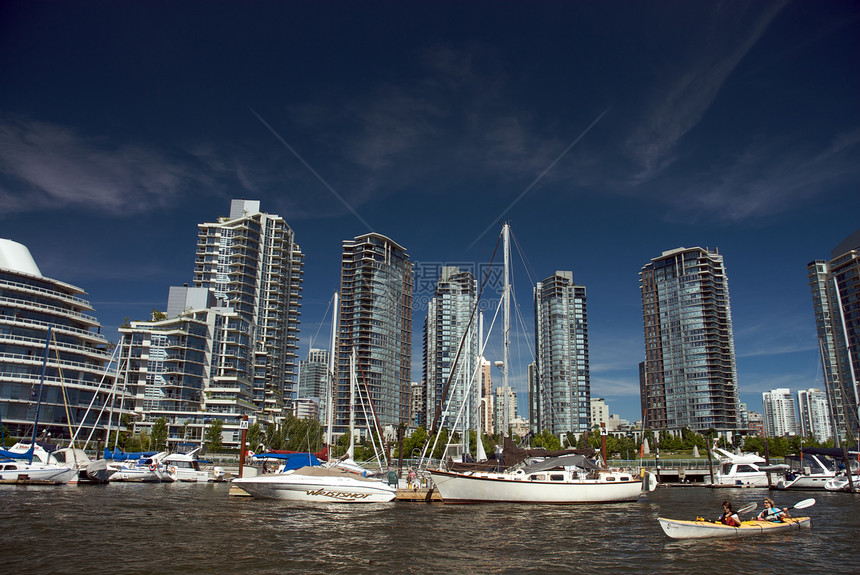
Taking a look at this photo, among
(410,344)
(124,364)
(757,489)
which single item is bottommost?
(757,489)

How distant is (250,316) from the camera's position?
15400cm

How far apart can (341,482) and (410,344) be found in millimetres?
141761

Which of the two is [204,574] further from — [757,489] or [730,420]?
[730,420]

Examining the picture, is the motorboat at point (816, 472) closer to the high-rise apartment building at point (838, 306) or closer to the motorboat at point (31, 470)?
the high-rise apartment building at point (838, 306)

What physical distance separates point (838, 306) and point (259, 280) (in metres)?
148

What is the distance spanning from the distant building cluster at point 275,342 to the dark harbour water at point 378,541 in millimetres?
64161

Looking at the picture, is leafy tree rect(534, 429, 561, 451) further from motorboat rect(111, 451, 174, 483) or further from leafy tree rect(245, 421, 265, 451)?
motorboat rect(111, 451, 174, 483)

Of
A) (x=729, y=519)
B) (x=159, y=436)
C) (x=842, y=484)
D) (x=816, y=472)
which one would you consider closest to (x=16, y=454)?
(x=159, y=436)

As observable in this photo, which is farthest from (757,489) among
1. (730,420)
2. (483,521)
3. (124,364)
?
(124,364)

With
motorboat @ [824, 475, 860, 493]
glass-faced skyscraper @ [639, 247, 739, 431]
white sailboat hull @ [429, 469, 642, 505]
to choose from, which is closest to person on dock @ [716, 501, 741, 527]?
white sailboat hull @ [429, 469, 642, 505]

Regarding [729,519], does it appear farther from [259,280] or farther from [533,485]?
[259,280]

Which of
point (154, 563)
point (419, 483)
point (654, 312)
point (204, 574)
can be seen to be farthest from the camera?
point (654, 312)

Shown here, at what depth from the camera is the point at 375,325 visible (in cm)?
16725

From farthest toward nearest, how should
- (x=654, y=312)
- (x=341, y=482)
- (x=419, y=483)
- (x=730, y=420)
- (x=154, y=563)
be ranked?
(x=654, y=312)
(x=730, y=420)
(x=419, y=483)
(x=341, y=482)
(x=154, y=563)
